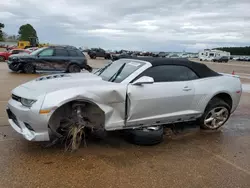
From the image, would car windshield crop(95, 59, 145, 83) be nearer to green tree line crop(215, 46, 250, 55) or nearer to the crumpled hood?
the crumpled hood

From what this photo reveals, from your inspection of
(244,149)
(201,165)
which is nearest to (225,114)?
(244,149)

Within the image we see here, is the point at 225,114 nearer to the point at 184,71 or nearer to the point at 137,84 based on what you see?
the point at 184,71

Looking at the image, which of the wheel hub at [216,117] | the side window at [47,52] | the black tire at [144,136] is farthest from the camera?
the side window at [47,52]

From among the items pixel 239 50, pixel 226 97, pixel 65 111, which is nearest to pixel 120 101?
pixel 65 111

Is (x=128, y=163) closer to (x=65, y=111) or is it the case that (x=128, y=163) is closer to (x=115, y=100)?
(x=115, y=100)

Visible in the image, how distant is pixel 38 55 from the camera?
599 inches

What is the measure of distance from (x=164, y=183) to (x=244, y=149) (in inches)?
84.2

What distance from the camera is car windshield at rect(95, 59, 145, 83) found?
4.68 m

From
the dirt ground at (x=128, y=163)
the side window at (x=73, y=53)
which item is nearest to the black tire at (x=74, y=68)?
the side window at (x=73, y=53)

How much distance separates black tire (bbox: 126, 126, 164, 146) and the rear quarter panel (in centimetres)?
104

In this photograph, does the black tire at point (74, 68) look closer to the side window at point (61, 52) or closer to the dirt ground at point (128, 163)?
the side window at point (61, 52)

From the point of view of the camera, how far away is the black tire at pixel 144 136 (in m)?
4.59

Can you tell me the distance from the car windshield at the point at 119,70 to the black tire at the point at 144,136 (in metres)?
0.93

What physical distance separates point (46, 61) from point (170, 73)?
11526mm
